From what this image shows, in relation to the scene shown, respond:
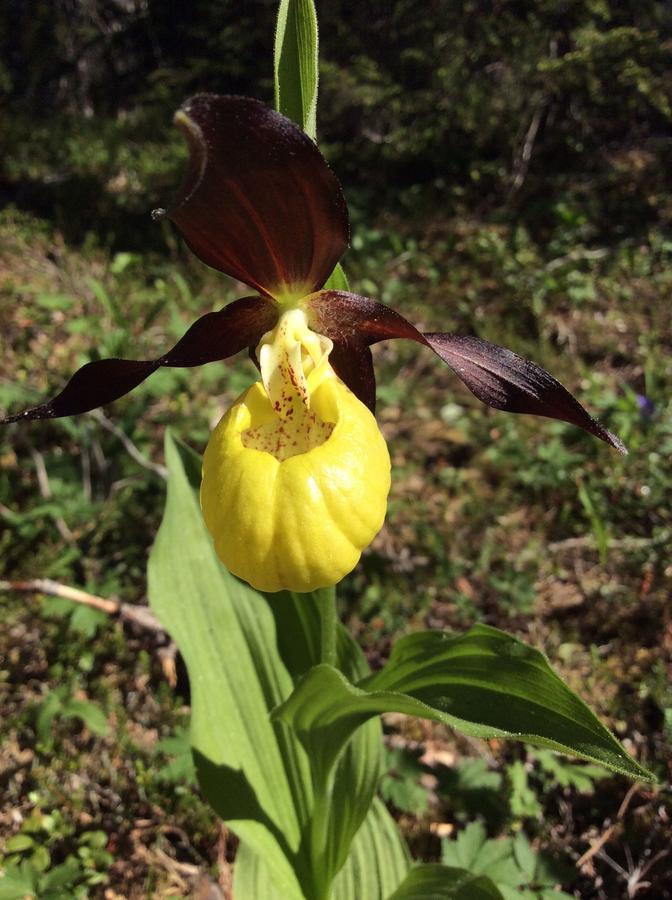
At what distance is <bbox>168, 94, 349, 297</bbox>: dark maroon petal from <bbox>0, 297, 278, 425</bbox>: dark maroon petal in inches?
3.4

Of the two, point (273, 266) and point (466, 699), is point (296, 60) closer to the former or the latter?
point (273, 266)

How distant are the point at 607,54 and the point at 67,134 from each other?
6.22m

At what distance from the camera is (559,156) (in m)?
5.50

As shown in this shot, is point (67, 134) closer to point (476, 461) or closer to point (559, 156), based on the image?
point (559, 156)

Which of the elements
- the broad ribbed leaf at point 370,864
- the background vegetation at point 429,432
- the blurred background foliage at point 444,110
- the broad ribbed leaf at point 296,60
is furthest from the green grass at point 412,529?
the broad ribbed leaf at point 296,60

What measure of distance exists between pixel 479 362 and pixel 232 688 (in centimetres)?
107

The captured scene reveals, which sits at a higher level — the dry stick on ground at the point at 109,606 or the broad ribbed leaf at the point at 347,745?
the broad ribbed leaf at the point at 347,745

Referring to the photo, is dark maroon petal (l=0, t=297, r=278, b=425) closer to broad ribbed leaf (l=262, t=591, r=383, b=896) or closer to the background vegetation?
broad ribbed leaf (l=262, t=591, r=383, b=896)

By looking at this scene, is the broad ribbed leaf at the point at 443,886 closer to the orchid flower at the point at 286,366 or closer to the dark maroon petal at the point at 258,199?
the orchid flower at the point at 286,366

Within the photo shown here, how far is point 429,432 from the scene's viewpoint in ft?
10.9

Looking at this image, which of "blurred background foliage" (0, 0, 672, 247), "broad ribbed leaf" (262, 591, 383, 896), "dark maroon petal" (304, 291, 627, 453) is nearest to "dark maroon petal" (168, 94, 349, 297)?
"dark maroon petal" (304, 291, 627, 453)

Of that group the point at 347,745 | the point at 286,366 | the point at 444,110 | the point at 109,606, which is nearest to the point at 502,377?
the point at 286,366

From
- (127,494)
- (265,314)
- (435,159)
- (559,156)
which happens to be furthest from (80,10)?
(265,314)

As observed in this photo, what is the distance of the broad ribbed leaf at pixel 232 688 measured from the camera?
5.40 ft
